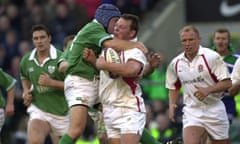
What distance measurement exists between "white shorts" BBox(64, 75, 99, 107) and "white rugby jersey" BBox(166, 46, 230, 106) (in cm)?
142

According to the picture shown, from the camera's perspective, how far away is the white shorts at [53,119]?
17.0 m

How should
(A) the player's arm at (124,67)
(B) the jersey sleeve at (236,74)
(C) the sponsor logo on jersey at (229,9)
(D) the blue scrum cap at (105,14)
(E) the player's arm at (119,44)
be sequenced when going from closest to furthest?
(A) the player's arm at (124,67)
(E) the player's arm at (119,44)
(D) the blue scrum cap at (105,14)
(B) the jersey sleeve at (236,74)
(C) the sponsor logo on jersey at (229,9)

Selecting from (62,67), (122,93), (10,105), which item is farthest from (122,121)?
(10,105)

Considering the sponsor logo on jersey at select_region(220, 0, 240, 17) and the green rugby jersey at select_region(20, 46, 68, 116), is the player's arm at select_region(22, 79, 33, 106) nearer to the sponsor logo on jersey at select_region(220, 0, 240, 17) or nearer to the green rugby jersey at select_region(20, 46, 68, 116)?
the green rugby jersey at select_region(20, 46, 68, 116)

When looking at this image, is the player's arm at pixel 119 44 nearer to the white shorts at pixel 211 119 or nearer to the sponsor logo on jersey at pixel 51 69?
the white shorts at pixel 211 119

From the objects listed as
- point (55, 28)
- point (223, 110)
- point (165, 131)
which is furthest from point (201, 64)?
point (55, 28)

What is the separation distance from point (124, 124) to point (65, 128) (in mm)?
2670

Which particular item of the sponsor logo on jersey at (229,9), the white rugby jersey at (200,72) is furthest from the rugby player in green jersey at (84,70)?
the sponsor logo on jersey at (229,9)

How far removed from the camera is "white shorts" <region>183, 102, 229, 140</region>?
15.9 m

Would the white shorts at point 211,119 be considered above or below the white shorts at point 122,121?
below

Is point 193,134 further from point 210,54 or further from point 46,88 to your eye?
point 46,88

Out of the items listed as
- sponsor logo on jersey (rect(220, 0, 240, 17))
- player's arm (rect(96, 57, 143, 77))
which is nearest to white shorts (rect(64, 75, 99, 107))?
player's arm (rect(96, 57, 143, 77))

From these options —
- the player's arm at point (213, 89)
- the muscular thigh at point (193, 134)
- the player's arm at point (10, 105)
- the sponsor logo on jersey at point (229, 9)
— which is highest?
the sponsor logo on jersey at point (229, 9)

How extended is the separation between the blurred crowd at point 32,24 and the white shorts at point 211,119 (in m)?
6.49
